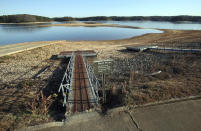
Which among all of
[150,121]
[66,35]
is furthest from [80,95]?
[66,35]

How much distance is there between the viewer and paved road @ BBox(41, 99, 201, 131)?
159 inches

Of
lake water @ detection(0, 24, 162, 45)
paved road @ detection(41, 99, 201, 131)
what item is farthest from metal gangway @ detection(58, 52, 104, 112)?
lake water @ detection(0, 24, 162, 45)

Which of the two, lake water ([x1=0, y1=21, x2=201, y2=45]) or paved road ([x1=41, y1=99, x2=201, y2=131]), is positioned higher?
lake water ([x1=0, y1=21, x2=201, y2=45])

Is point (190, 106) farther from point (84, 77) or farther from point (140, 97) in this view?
point (84, 77)

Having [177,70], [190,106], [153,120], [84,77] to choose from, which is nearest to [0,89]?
[84,77]

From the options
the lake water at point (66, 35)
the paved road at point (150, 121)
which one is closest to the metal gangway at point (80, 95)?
the paved road at point (150, 121)

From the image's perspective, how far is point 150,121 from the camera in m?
4.29

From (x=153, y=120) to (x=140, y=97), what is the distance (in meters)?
1.30

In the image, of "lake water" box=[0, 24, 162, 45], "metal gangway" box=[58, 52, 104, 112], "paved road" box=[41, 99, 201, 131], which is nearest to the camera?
"paved road" box=[41, 99, 201, 131]

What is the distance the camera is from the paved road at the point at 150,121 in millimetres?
4039

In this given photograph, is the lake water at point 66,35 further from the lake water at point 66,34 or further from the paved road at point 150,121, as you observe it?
the paved road at point 150,121

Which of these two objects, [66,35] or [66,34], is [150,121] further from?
[66,34]

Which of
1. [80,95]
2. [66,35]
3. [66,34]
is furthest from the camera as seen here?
[66,34]

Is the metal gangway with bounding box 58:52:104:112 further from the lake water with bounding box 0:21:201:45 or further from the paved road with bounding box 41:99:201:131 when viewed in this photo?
the lake water with bounding box 0:21:201:45
